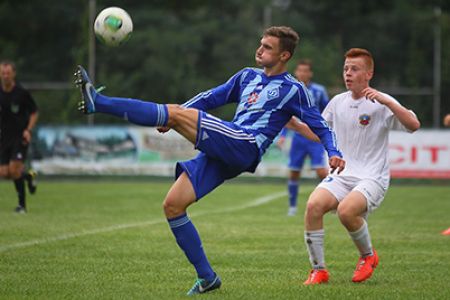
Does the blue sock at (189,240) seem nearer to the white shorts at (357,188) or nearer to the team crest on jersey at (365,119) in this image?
the white shorts at (357,188)

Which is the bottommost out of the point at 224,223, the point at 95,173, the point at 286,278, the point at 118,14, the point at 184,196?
the point at 95,173

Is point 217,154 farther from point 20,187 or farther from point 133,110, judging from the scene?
point 20,187

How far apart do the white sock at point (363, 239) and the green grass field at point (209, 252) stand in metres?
0.25

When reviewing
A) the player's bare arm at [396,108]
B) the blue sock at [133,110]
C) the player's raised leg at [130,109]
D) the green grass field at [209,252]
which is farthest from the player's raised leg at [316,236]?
the blue sock at [133,110]

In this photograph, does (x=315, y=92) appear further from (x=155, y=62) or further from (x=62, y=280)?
(x=155, y=62)

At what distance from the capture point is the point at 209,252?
9906mm

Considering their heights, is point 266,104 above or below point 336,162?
above

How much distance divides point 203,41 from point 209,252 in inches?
1254

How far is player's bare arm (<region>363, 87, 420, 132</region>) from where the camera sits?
742 centimetres

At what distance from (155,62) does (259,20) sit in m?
9.98

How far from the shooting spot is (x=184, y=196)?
6918 millimetres

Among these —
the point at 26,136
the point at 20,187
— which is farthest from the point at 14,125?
the point at 20,187

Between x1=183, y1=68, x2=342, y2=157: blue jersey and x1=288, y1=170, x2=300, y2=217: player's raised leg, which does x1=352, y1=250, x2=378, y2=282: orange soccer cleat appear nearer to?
x1=183, y1=68, x2=342, y2=157: blue jersey

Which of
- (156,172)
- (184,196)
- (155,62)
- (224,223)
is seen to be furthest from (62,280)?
(155,62)
